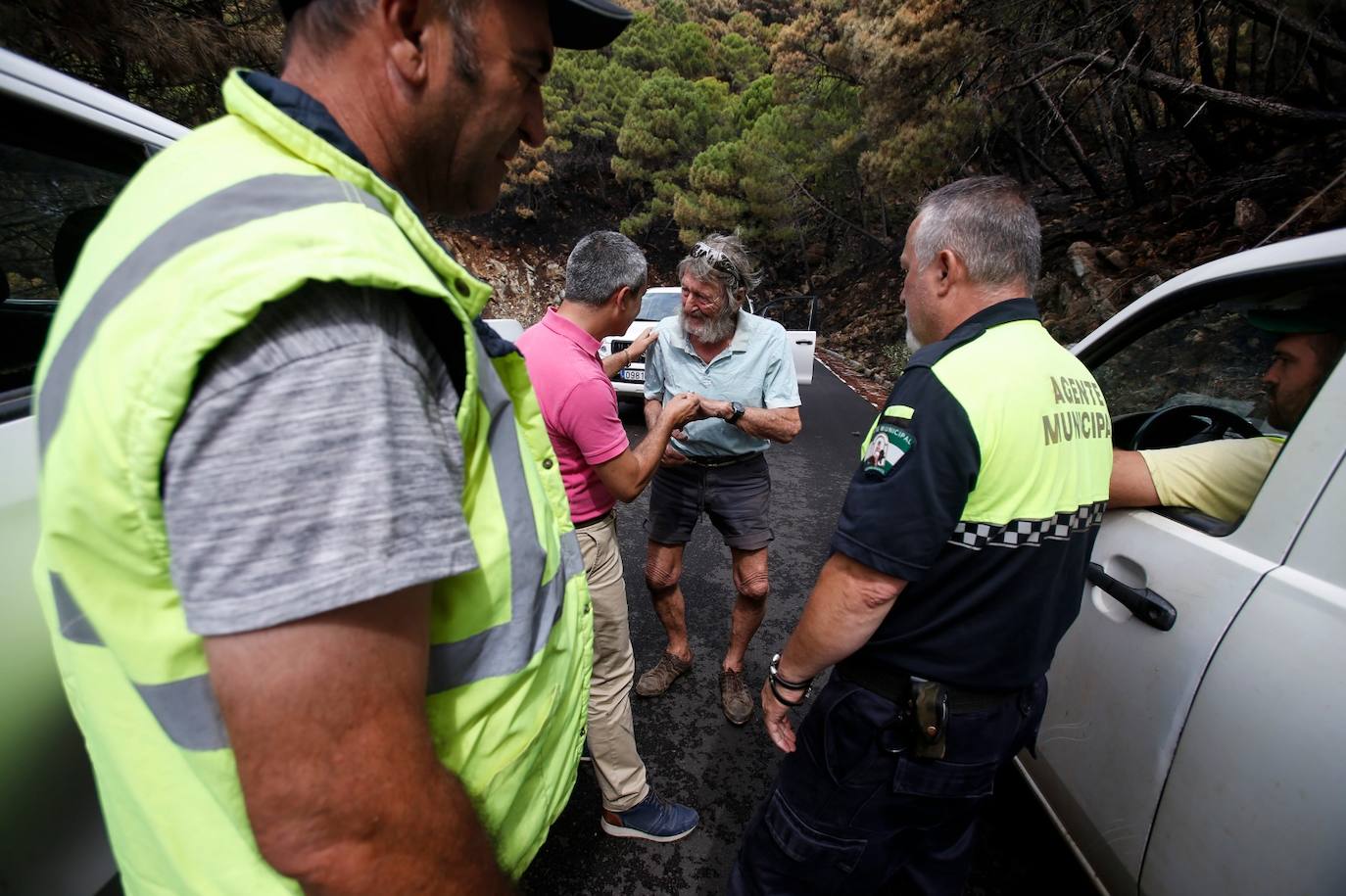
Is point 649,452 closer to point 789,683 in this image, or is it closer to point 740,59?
point 789,683

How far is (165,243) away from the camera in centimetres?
50

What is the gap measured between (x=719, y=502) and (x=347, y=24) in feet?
7.27

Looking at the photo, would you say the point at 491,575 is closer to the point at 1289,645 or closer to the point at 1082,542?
the point at 1082,542

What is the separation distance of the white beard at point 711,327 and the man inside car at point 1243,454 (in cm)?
153

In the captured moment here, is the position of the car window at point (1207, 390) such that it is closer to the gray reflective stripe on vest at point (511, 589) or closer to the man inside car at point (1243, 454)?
the man inside car at point (1243, 454)

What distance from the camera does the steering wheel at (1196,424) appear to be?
1.79 meters

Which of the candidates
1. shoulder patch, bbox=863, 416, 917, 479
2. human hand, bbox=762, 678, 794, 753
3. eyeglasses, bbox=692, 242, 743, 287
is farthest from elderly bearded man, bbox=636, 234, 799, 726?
shoulder patch, bbox=863, 416, 917, 479

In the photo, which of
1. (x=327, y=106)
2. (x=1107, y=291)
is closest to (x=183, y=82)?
(x=327, y=106)

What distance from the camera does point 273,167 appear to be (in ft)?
1.87

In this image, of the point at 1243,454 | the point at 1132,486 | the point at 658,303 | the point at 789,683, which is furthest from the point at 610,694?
the point at 658,303

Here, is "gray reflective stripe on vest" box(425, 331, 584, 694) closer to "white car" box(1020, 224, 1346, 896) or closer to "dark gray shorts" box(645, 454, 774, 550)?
"white car" box(1020, 224, 1346, 896)

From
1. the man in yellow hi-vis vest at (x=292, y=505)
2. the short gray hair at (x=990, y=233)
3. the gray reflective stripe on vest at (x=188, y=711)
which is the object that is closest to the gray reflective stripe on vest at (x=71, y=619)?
the man in yellow hi-vis vest at (x=292, y=505)

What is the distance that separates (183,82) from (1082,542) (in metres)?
→ 7.06

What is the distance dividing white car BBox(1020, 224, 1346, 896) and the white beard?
147 centimetres
